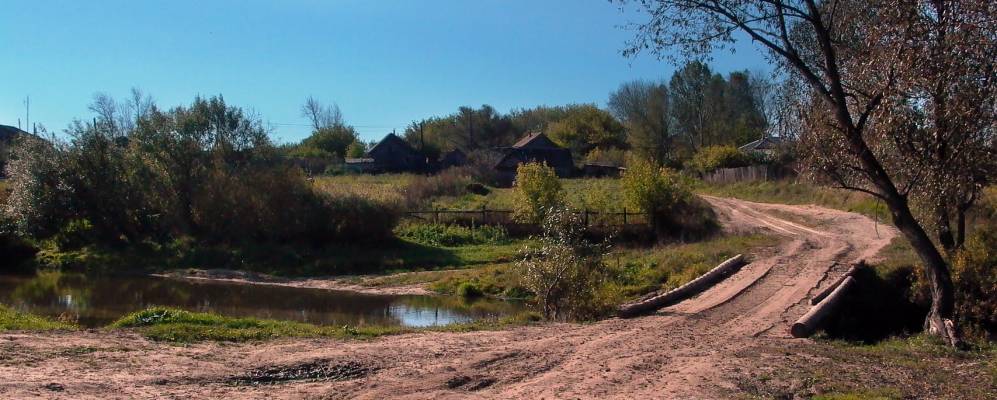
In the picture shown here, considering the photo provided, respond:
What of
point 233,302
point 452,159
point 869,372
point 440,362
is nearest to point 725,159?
point 452,159

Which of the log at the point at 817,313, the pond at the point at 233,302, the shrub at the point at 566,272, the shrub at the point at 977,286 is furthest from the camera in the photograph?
the pond at the point at 233,302

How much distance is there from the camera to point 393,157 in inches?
3391

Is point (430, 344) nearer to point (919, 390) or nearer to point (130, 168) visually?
point (919, 390)

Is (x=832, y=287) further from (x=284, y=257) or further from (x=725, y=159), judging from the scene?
(x=725, y=159)

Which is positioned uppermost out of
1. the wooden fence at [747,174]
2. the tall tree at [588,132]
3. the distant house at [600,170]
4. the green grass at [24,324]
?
the tall tree at [588,132]

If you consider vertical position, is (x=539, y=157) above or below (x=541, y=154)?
below

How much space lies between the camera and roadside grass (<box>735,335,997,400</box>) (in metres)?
10.2

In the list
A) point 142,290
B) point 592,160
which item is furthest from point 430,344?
point 592,160

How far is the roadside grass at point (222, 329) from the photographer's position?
47.1 feet

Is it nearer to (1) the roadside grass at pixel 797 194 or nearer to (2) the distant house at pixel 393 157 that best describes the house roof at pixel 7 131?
(2) the distant house at pixel 393 157

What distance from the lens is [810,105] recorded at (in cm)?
1650

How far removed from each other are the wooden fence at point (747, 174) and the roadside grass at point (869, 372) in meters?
43.9

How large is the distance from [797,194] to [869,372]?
41336 mm

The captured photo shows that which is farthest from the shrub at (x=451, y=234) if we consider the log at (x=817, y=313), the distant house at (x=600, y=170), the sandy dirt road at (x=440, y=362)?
the distant house at (x=600, y=170)
